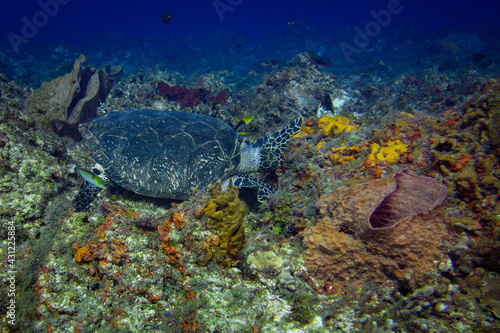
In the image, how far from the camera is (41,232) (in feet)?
10.5

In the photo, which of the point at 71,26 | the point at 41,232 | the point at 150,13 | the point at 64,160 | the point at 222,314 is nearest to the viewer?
the point at 222,314

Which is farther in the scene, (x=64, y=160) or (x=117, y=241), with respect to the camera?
(x=64, y=160)

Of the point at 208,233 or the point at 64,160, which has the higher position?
the point at 64,160

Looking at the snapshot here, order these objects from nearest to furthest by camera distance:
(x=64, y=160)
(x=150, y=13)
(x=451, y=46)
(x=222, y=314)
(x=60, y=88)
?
(x=222, y=314), (x=64, y=160), (x=60, y=88), (x=451, y=46), (x=150, y=13)

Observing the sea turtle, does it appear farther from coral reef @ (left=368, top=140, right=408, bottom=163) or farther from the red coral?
the red coral

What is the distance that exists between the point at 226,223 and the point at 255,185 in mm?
2272

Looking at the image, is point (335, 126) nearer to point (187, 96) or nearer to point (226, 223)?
point (226, 223)

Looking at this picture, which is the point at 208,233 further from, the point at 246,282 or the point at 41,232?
the point at 41,232

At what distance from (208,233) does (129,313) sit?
1047 mm

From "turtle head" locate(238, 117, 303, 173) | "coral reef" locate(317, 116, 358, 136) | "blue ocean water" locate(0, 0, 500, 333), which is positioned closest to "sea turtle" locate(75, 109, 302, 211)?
"turtle head" locate(238, 117, 303, 173)

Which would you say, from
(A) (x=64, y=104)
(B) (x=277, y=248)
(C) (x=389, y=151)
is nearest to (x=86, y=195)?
(A) (x=64, y=104)

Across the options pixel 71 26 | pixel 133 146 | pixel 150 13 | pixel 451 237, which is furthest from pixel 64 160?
pixel 150 13

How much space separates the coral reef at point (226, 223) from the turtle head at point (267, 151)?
8.29ft

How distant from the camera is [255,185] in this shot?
4.68 m
